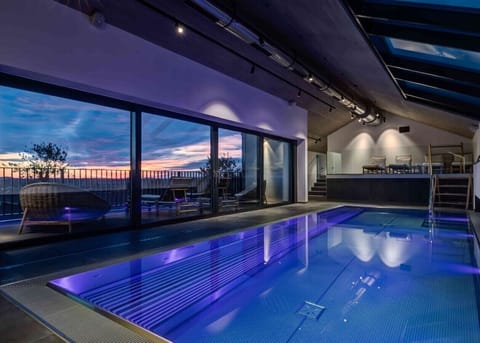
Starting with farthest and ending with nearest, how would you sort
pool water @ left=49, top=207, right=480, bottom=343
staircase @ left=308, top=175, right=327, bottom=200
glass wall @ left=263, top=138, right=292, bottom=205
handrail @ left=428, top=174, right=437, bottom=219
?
staircase @ left=308, top=175, right=327, bottom=200
glass wall @ left=263, top=138, right=292, bottom=205
handrail @ left=428, top=174, right=437, bottom=219
pool water @ left=49, top=207, right=480, bottom=343

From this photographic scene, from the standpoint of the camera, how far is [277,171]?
8.58m

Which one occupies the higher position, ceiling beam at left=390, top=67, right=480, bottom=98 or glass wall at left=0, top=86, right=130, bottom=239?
ceiling beam at left=390, top=67, right=480, bottom=98

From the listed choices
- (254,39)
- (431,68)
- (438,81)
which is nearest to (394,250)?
(431,68)

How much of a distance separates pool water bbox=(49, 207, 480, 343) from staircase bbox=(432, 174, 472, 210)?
4.60 meters

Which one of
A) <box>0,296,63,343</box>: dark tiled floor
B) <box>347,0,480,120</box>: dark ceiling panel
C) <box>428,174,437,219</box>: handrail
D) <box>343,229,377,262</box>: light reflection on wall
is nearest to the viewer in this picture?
<box>0,296,63,343</box>: dark tiled floor

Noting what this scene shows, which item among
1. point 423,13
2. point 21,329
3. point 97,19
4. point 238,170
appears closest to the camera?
point 21,329

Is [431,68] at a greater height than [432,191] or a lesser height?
greater

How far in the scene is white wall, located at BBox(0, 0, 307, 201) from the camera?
3.26 metres

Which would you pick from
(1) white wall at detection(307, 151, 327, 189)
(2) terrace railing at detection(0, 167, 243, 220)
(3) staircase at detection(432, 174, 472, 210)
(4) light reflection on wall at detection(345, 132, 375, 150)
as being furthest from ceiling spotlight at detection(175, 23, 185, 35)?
(4) light reflection on wall at detection(345, 132, 375, 150)

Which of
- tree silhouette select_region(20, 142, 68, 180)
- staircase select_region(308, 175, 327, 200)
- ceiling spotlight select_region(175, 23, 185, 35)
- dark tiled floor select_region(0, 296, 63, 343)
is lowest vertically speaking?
dark tiled floor select_region(0, 296, 63, 343)

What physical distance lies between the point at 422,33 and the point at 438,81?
1938 mm

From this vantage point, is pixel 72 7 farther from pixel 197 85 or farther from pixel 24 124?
pixel 197 85

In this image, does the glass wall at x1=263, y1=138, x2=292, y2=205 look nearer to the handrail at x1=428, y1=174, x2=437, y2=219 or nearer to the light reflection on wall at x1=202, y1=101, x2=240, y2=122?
the light reflection on wall at x1=202, y1=101, x2=240, y2=122

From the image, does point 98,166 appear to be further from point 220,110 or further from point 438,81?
point 438,81
